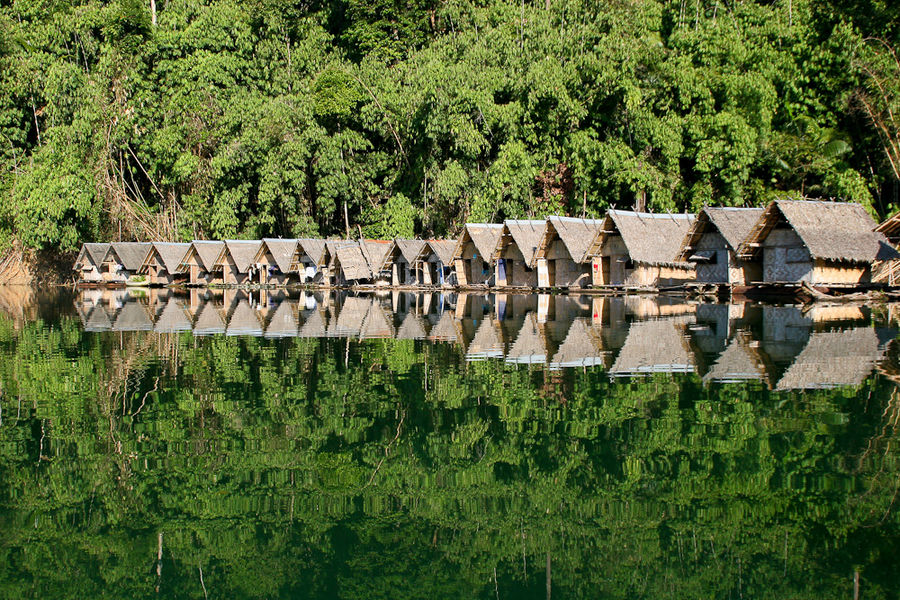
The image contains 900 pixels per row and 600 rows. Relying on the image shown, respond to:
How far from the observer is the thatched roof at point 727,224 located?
95.7ft

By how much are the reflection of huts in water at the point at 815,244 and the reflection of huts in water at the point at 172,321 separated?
17515 millimetres

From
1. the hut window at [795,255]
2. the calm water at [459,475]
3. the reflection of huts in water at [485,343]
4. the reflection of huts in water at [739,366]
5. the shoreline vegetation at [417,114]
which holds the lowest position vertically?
the calm water at [459,475]

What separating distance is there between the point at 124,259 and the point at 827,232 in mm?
40426

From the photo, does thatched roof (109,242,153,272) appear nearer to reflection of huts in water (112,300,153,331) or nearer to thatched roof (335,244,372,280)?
thatched roof (335,244,372,280)

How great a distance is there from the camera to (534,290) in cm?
3553

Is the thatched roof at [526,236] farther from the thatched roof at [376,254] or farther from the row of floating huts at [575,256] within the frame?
the thatched roof at [376,254]

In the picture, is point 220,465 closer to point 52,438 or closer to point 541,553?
point 52,438

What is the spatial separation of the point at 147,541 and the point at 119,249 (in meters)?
50.4

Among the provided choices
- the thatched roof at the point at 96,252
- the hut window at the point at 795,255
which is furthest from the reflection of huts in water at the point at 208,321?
the thatched roof at the point at 96,252

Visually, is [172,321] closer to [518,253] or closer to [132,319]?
[132,319]

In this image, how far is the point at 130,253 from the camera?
174ft

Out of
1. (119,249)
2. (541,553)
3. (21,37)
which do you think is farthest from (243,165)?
(541,553)

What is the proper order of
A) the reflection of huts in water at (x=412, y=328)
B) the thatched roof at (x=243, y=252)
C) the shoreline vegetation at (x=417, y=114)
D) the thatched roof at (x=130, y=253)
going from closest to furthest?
the reflection of huts in water at (x=412, y=328) → the shoreline vegetation at (x=417, y=114) → the thatched roof at (x=243, y=252) → the thatched roof at (x=130, y=253)

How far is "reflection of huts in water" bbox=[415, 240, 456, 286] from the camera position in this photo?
40.1m
